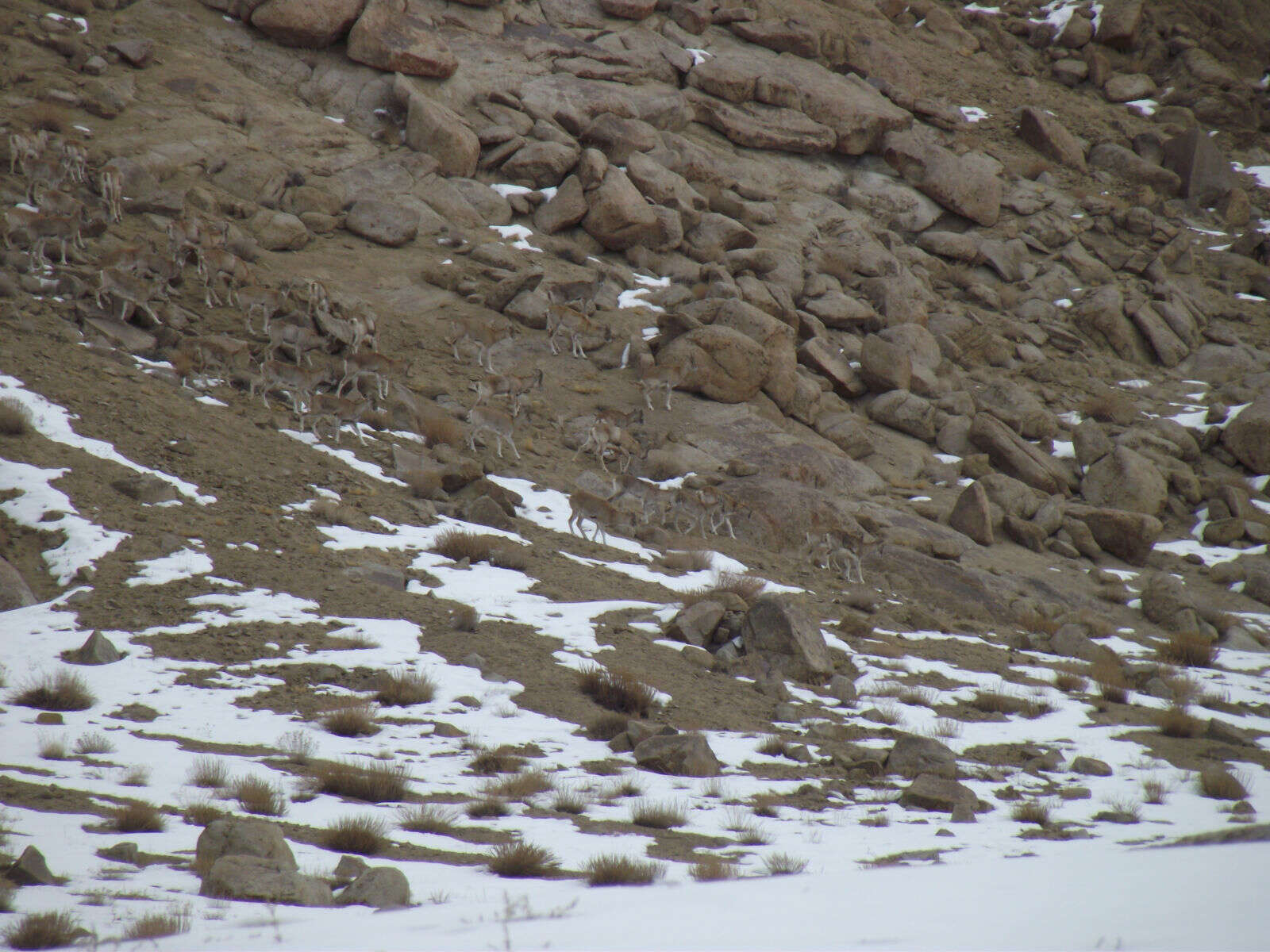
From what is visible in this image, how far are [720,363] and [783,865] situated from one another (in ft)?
58.8

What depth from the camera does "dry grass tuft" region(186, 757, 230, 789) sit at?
679 centimetres

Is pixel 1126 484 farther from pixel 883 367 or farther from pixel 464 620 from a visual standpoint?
pixel 464 620

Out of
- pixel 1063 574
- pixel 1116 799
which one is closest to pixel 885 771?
pixel 1116 799

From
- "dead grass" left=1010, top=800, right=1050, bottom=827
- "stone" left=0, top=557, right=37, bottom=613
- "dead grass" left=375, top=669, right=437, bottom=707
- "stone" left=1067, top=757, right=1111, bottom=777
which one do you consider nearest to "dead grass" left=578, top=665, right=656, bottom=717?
"dead grass" left=375, top=669, right=437, bottom=707

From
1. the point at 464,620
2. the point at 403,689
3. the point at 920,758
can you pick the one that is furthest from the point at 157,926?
the point at 920,758

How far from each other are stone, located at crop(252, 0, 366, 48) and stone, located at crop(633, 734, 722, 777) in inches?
Result: 1090

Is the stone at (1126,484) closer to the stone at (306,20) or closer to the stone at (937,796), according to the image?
the stone at (937,796)

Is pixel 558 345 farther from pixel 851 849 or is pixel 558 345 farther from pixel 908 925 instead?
pixel 908 925

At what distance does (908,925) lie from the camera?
3.63 meters

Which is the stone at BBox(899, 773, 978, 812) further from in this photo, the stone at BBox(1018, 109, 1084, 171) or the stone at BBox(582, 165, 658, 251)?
the stone at BBox(1018, 109, 1084, 171)

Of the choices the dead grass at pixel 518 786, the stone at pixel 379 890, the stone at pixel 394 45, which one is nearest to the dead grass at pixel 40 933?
the stone at pixel 379 890

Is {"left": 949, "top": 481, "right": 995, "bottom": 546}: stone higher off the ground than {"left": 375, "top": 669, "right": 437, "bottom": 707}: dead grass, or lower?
higher

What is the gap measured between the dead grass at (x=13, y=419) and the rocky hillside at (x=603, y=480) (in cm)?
8

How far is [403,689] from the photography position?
9.09m
